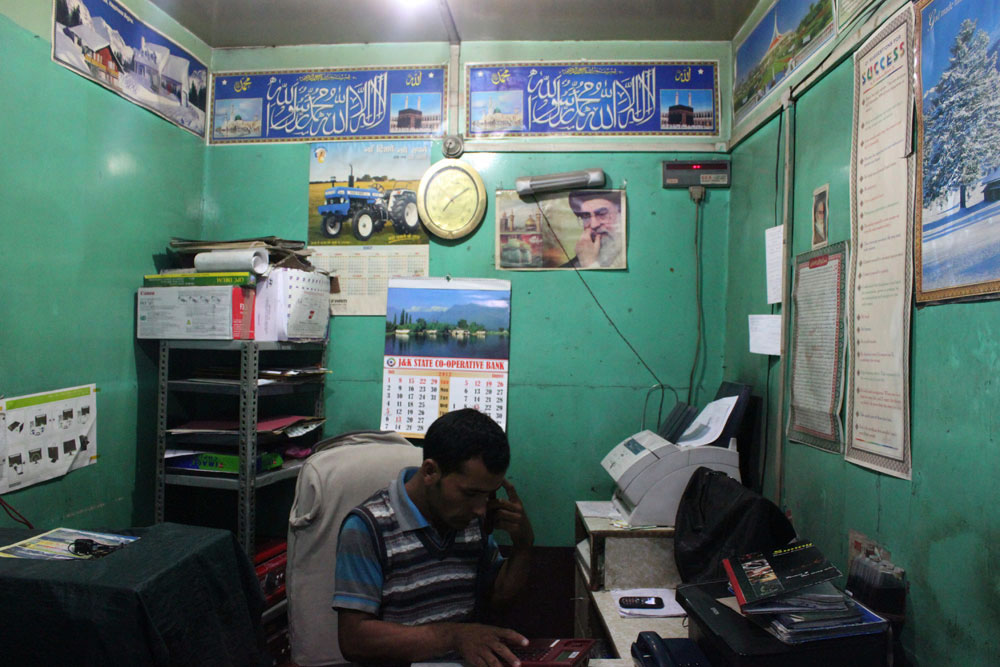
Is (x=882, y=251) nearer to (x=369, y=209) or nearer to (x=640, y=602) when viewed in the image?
(x=640, y=602)

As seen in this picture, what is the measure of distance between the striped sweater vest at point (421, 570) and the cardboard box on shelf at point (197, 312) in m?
1.28

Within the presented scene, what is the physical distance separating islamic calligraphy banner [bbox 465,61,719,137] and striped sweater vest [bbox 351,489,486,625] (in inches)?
77.2

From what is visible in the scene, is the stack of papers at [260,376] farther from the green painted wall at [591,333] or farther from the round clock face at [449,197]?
the round clock face at [449,197]

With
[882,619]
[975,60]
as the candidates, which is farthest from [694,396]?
[975,60]

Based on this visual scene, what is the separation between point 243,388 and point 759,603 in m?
1.90

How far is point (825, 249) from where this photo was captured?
1705 mm

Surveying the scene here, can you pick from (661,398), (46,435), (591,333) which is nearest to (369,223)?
(591,333)

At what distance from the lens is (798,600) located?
3.70ft

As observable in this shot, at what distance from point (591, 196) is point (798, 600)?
6.15ft

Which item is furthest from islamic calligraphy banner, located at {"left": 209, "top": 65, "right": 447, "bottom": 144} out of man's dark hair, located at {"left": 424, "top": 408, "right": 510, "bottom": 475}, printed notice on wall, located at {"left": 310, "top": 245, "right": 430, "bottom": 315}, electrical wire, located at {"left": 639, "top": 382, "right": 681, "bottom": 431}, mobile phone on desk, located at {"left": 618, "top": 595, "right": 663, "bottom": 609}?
mobile phone on desk, located at {"left": 618, "top": 595, "right": 663, "bottom": 609}

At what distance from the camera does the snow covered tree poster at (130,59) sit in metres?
1.97

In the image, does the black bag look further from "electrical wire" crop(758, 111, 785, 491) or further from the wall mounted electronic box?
the wall mounted electronic box

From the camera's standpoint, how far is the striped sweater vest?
121 centimetres

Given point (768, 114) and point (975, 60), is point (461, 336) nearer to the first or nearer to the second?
point (768, 114)
